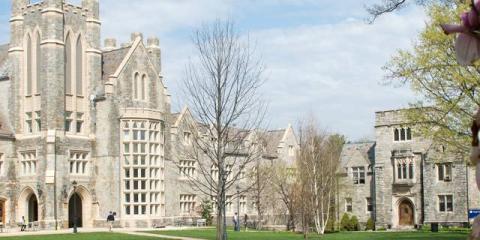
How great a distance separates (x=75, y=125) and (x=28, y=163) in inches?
142

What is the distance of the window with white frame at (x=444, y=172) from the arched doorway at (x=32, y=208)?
28.0 m

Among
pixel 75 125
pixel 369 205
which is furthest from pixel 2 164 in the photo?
pixel 369 205

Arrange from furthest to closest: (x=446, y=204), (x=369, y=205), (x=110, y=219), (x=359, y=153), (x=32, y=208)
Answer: (x=359, y=153) → (x=369, y=205) → (x=446, y=204) → (x=32, y=208) → (x=110, y=219)

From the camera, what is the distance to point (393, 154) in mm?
52719

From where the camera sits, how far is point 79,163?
141ft

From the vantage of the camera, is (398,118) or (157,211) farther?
(398,118)

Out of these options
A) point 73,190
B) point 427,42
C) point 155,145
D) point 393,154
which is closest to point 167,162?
point 155,145

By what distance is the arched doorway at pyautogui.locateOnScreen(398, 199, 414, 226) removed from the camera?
170 ft

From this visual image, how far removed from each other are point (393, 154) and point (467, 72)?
34.5 metres

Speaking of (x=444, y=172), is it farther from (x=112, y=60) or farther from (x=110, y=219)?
→ (x=112, y=60)

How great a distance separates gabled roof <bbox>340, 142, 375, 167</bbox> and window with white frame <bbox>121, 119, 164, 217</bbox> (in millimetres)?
18844

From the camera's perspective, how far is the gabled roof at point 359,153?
5700 centimetres

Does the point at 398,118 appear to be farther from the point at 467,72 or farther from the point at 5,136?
the point at 467,72

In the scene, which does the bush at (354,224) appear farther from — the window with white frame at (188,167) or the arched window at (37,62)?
the arched window at (37,62)
